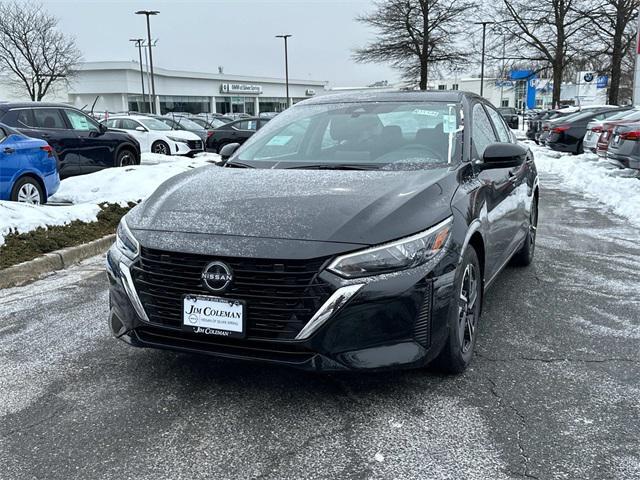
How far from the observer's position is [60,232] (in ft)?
22.1

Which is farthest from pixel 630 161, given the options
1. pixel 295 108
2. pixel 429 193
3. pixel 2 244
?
pixel 2 244

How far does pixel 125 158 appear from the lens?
1269cm

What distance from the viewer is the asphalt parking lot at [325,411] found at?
2641 mm

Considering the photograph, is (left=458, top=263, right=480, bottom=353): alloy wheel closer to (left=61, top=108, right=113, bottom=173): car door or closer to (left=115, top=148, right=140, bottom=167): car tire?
(left=61, top=108, right=113, bottom=173): car door

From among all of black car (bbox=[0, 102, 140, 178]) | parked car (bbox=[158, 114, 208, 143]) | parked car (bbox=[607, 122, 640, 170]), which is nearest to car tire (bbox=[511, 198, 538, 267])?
parked car (bbox=[607, 122, 640, 170])

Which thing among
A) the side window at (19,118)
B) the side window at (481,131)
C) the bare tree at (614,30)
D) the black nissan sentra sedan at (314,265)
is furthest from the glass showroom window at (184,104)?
the black nissan sentra sedan at (314,265)

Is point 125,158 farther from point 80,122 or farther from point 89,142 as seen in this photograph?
point 80,122

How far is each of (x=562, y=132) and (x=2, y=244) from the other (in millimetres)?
16745

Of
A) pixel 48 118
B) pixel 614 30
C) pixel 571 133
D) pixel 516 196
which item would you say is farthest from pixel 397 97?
pixel 614 30

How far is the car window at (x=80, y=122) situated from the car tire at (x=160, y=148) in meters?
5.71

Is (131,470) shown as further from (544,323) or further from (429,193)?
(544,323)

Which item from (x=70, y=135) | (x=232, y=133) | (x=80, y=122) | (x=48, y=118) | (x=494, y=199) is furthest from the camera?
(x=232, y=133)

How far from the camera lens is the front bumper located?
2844mm

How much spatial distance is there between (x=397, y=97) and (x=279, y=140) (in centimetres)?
97
